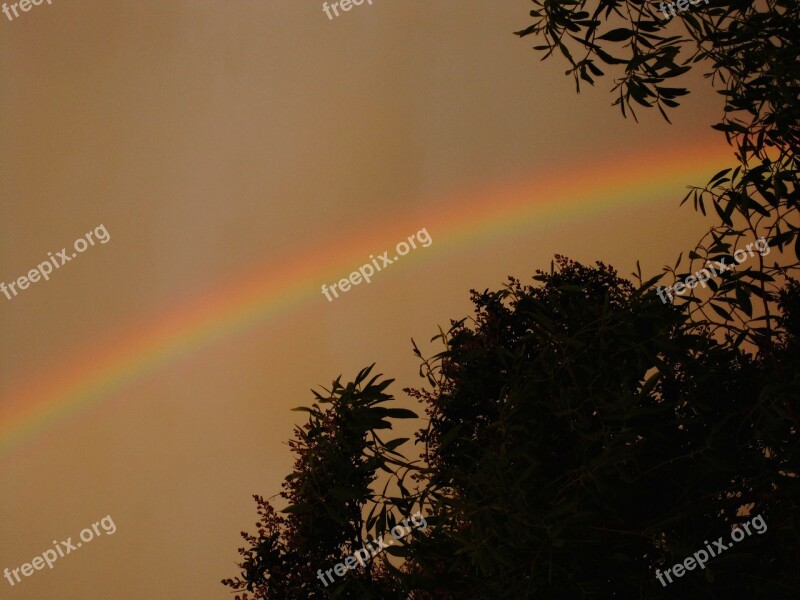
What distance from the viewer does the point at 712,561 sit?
183cm

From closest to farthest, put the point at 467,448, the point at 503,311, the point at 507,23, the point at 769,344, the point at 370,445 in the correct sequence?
the point at 370,445, the point at 769,344, the point at 467,448, the point at 503,311, the point at 507,23

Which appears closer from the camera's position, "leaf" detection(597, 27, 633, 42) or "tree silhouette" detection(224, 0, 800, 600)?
"tree silhouette" detection(224, 0, 800, 600)

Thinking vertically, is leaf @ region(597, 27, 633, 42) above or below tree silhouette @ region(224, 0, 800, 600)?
above

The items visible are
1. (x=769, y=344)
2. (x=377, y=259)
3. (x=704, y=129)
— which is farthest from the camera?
(x=377, y=259)

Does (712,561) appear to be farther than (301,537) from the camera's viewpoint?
No

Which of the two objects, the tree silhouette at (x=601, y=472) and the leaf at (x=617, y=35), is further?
the leaf at (x=617, y=35)

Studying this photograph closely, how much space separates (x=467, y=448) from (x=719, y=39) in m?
1.70

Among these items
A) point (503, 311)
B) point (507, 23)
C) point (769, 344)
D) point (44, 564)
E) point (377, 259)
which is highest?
point (507, 23)

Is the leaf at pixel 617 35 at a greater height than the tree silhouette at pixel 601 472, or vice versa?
the leaf at pixel 617 35

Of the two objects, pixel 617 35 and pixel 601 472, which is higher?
pixel 617 35

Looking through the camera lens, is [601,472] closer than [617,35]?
Yes

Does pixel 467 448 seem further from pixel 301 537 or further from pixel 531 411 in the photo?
pixel 531 411

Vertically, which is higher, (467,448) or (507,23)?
(507,23)

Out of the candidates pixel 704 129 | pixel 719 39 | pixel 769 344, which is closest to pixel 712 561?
pixel 769 344
